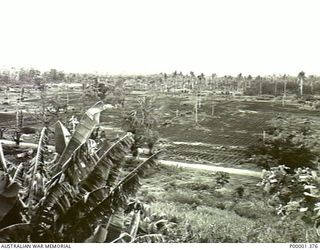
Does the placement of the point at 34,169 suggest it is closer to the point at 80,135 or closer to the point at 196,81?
the point at 80,135

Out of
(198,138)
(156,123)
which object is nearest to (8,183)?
(156,123)

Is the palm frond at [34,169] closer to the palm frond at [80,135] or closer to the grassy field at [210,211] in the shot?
the palm frond at [80,135]

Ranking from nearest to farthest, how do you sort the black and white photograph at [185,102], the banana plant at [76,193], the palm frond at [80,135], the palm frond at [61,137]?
the banana plant at [76,193], the palm frond at [80,135], the palm frond at [61,137], the black and white photograph at [185,102]

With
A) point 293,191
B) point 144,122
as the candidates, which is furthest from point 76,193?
point 293,191

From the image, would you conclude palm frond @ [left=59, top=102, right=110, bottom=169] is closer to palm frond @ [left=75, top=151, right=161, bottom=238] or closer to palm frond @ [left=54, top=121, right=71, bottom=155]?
palm frond @ [left=54, top=121, right=71, bottom=155]

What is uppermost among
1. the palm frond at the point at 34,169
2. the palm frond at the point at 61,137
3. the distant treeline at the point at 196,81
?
the distant treeline at the point at 196,81

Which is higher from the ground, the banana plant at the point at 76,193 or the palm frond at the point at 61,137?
the palm frond at the point at 61,137

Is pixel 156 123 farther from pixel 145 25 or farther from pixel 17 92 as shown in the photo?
pixel 17 92

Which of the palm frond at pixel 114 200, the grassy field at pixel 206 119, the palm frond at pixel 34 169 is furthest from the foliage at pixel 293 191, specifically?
the palm frond at pixel 34 169
